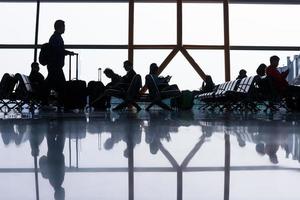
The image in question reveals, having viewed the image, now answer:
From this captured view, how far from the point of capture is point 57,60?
20.7ft

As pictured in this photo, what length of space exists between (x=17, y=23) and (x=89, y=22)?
202 centimetres

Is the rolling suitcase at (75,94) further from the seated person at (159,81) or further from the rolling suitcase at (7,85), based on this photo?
the seated person at (159,81)

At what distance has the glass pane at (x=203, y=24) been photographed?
1380cm

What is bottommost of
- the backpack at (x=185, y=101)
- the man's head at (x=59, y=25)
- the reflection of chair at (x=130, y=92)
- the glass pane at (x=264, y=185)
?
the glass pane at (x=264, y=185)

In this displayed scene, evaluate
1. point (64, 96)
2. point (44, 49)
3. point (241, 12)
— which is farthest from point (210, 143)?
point (241, 12)

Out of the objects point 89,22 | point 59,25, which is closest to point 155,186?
point 59,25

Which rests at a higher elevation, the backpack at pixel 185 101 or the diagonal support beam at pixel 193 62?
the diagonal support beam at pixel 193 62

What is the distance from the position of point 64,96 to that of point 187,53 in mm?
7187

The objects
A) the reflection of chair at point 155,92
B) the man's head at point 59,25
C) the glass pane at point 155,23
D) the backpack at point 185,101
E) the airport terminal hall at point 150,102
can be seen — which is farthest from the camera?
the glass pane at point 155,23

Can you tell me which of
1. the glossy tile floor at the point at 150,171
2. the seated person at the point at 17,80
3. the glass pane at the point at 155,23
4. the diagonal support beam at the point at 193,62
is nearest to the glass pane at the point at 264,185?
the glossy tile floor at the point at 150,171

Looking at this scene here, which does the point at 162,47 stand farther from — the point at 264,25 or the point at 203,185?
the point at 203,185

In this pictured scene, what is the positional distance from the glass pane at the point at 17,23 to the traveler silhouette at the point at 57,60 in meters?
7.30

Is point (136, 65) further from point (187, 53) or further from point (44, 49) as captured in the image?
point (44, 49)

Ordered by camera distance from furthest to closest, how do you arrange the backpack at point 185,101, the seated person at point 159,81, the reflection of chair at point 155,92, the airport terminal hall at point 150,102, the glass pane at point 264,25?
the glass pane at point 264,25
the backpack at point 185,101
the seated person at point 159,81
the reflection of chair at point 155,92
the airport terminal hall at point 150,102
